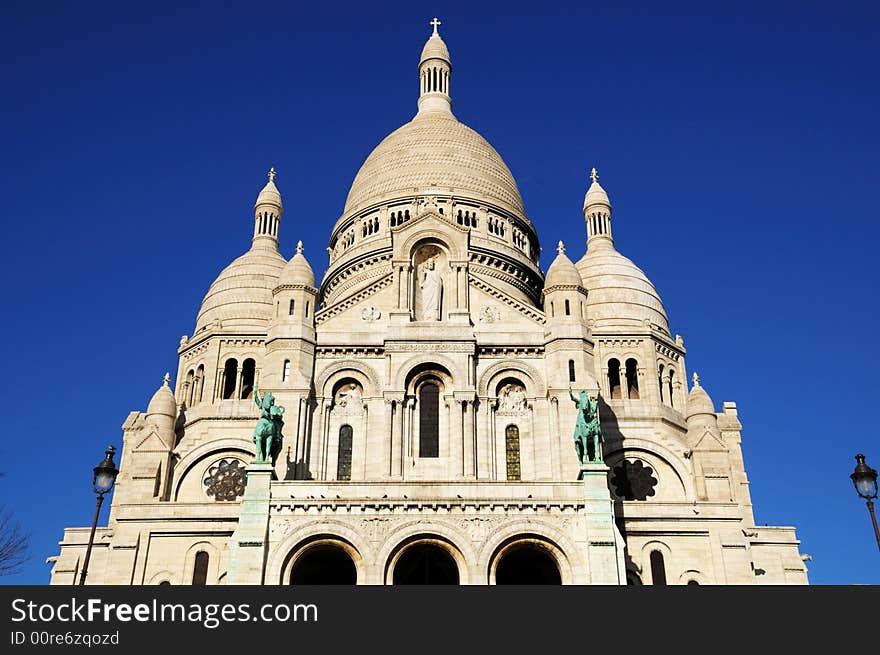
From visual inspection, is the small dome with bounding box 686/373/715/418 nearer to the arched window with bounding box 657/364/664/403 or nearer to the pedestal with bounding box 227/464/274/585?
the arched window with bounding box 657/364/664/403

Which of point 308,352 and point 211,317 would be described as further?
point 211,317

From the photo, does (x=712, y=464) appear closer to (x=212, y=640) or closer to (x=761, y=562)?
(x=761, y=562)

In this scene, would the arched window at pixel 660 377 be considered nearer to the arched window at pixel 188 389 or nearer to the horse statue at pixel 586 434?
the horse statue at pixel 586 434

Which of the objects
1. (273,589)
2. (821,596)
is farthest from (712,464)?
(273,589)

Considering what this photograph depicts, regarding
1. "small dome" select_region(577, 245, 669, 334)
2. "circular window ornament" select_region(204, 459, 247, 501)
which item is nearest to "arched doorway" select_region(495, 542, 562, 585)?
"circular window ornament" select_region(204, 459, 247, 501)

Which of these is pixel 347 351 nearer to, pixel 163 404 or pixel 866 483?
pixel 163 404

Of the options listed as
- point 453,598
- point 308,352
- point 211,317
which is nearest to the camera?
point 453,598

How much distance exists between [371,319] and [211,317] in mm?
14614

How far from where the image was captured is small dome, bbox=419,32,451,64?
263 ft

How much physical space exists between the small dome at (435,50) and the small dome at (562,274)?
33.8 meters

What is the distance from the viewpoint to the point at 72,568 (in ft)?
164

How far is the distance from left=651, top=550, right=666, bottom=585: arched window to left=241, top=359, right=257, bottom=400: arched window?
77.6ft

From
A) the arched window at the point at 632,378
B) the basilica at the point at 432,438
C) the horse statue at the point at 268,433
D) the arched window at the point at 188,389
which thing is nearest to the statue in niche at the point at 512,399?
the basilica at the point at 432,438

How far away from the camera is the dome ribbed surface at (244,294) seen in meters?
59.6
